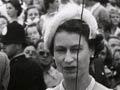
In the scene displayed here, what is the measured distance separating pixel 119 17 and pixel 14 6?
1.97 metres

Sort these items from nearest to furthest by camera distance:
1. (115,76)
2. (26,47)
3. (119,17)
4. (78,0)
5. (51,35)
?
1. (51,35)
2. (26,47)
3. (115,76)
4. (78,0)
5. (119,17)

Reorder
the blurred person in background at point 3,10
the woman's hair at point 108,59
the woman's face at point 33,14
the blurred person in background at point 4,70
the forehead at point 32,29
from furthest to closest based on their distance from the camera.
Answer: the woman's face at point 33,14 → the blurred person in background at point 3,10 → the forehead at point 32,29 → the woman's hair at point 108,59 → the blurred person in background at point 4,70

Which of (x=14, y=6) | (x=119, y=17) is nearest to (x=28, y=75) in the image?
(x=14, y=6)

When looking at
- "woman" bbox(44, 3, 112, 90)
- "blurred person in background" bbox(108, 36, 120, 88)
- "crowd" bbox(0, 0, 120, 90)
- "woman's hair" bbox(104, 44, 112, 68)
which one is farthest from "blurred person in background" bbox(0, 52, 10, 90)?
"woman's hair" bbox(104, 44, 112, 68)

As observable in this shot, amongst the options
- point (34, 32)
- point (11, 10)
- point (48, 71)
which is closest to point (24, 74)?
point (48, 71)

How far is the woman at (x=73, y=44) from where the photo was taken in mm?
1373

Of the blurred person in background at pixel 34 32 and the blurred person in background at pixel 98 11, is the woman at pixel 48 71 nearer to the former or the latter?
the blurred person in background at pixel 34 32

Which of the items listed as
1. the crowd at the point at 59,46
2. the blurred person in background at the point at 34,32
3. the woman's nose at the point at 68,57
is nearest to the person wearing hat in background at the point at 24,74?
the crowd at the point at 59,46

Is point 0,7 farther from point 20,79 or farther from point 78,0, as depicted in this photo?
point 20,79

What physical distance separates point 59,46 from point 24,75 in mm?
1696

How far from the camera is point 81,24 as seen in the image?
141 centimetres

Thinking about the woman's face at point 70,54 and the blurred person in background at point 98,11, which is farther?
the blurred person in background at point 98,11

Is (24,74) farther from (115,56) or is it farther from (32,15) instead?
(32,15)

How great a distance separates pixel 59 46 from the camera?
141cm
